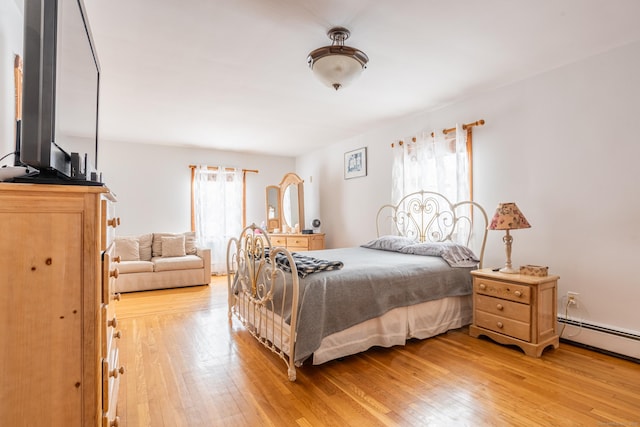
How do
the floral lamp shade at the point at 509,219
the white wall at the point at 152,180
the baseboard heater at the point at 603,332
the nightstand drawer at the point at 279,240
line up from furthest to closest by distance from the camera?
the nightstand drawer at the point at 279,240, the white wall at the point at 152,180, the floral lamp shade at the point at 509,219, the baseboard heater at the point at 603,332

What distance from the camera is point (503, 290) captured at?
2.73 m

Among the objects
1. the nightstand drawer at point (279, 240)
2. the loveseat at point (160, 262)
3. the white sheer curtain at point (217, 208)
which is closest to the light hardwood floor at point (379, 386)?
the loveseat at point (160, 262)

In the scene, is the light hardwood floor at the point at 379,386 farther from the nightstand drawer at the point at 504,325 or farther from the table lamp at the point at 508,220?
the table lamp at the point at 508,220

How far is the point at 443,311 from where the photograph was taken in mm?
3027

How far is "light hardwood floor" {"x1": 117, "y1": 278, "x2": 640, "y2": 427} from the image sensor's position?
1.77 m

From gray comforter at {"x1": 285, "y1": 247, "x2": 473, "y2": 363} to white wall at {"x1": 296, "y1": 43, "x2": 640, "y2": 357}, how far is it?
80 cm

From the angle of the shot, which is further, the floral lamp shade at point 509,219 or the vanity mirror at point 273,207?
the vanity mirror at point 273,207

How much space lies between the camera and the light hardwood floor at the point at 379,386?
5.79 feet

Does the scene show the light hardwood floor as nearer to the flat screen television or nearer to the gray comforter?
the gray comforter

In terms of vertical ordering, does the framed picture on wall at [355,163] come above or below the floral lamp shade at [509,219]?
above

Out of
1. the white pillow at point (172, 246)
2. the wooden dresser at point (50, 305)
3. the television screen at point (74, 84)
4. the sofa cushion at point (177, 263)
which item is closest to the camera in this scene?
the wooden dresser at point (50, 305)

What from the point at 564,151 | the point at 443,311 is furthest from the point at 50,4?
the point at 564,151

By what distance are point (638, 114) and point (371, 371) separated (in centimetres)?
272

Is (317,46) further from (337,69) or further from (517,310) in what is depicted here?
(517,310)
